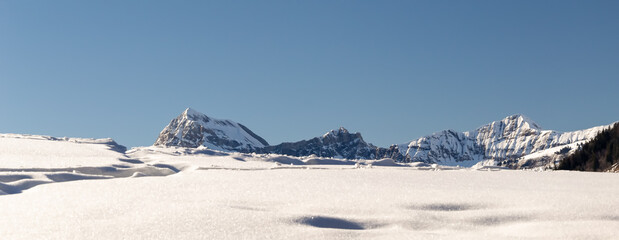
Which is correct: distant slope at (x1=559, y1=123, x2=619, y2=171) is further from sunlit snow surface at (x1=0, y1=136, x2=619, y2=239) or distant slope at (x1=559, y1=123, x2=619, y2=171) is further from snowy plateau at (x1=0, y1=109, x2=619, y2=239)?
sunlit snow surface at (x1=0, y1=136, x2=619, y2=239)

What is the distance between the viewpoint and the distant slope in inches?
1296

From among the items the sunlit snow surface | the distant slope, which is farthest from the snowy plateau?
the distant slope

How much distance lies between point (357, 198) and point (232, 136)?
181865mm

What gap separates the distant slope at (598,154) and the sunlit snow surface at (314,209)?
80.9 ft

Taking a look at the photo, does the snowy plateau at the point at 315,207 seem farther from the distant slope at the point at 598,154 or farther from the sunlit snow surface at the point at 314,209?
the distant slope at the point at 598,154

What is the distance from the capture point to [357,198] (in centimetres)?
780

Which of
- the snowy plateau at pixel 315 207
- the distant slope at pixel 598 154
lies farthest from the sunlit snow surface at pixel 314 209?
the distant slope at pixel 598 154

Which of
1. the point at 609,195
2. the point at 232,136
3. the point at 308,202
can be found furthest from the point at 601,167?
the point at 232,136

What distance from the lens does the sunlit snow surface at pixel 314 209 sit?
19.2ft

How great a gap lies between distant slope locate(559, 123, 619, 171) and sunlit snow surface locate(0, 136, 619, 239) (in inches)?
971

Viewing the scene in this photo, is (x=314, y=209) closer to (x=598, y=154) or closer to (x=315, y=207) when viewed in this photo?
(x=315, y=207)

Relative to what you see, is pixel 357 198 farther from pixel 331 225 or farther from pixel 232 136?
pixel 232 136

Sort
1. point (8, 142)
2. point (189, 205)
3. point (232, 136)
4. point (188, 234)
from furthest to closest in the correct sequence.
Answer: point (232, 136) < point (8, 142) < point (189, 205) < point (188, 234)

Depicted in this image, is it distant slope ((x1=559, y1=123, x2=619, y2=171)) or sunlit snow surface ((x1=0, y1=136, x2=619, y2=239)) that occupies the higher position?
distant slope ((x1=559, y1=123, x2=619, y2=171))
